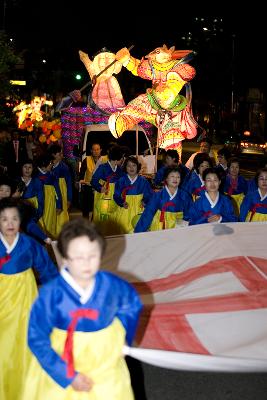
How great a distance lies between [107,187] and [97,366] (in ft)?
22.6

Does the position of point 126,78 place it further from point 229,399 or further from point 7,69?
point 229,399

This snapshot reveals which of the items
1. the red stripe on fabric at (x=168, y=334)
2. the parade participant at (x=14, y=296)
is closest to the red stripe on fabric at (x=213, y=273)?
the red stripe on fabric at (x=168, y=334)

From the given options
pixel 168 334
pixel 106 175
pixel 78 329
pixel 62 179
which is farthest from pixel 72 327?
pixel 62 179

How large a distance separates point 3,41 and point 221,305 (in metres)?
6.06

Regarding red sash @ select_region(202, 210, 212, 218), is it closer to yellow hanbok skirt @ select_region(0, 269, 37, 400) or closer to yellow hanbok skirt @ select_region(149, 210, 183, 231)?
yellow hanbok skirt @ select_region(149, 210, 183, 231)

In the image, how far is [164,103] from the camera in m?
12.0

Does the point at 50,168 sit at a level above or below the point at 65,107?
below

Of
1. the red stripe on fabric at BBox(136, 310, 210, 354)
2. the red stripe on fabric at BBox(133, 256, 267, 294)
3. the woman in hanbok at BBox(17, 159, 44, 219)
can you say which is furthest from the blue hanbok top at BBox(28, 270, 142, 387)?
the woman in hanbok at BBox(17, 159, 44, 219)

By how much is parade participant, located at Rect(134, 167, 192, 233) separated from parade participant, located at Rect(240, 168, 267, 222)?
0.79m

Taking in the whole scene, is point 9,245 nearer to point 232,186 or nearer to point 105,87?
point 232,186

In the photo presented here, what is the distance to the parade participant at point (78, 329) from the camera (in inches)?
113

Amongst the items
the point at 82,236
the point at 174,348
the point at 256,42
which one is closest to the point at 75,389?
the point at 82,236

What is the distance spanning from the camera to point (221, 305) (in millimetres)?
4613

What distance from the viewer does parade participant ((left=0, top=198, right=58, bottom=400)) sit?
4.15m
